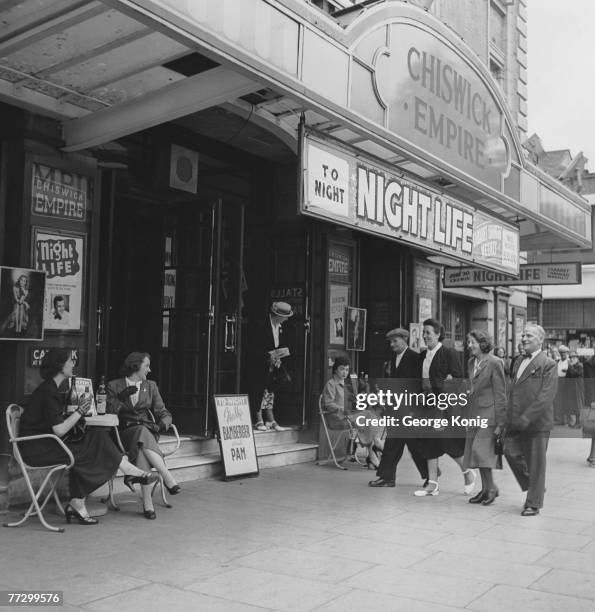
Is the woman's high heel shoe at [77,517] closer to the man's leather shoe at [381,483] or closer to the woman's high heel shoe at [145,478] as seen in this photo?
the woman's high heel shoe at [145,478]

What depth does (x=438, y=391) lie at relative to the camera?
8.19 metres

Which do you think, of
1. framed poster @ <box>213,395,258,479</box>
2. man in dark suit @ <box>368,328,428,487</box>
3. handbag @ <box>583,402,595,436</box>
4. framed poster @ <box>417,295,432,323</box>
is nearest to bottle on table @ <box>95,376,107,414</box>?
framed poster @ <box>213,395,258,479</box>

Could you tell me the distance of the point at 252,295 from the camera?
1134 centimetres

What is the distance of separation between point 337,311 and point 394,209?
2496 mm

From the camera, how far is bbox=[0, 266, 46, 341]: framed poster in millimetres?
6914

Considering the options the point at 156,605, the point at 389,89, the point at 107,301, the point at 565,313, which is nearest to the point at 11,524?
the point at 156,605

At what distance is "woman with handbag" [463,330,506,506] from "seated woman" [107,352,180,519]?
9.61ft

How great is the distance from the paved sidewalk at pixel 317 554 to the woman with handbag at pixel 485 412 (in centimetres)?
37

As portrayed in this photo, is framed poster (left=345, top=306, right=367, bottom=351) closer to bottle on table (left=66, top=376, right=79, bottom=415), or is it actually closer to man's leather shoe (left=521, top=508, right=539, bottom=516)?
man's leather shoe (left=521, top=508, right=539, bottom=516)

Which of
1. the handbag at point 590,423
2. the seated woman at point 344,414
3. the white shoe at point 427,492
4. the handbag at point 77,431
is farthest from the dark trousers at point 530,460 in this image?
the handbag at point 77,431

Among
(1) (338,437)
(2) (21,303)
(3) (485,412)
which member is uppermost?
(2) (21,303)

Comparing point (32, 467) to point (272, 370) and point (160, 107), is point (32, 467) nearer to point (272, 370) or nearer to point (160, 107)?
point (160, 107)

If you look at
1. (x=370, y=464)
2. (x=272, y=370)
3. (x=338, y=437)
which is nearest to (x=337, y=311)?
(x=272, y=370)

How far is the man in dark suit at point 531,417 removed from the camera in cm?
697
